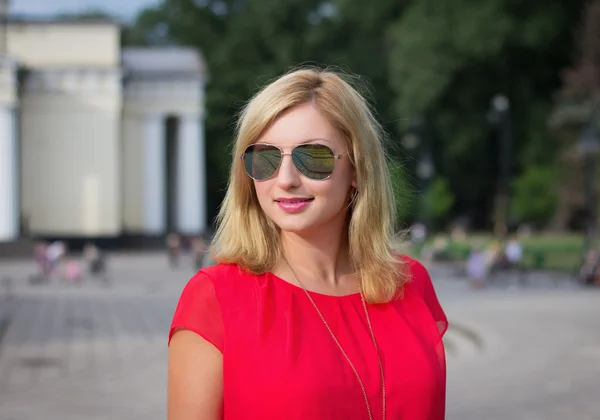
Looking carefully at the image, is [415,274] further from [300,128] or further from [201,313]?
[201,313]

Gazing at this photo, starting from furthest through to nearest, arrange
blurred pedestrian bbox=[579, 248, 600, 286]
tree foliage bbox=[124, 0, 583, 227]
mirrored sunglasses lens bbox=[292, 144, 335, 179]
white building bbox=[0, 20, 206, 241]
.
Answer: white building bbox=[0, 20, 206, 241] < tree foliage bbox=[124, 0, 583, 227] < blurred pedestrian bbox=[579, 248, 600, 286] < mirrored sunglasses lens bbox=[292, 144, 335, 179]

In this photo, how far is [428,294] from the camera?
11.3 feet

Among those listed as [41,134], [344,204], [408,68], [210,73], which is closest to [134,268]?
[408,68]

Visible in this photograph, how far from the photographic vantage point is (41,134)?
60.2 m

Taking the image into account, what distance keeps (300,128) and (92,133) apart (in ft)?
192

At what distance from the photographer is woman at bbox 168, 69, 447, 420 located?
2.98 m

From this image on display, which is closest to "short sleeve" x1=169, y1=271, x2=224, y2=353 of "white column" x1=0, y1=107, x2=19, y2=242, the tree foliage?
the tree foliage

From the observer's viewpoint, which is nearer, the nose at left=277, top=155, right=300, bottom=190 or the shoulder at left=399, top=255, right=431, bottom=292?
the nose at left=277, top=155, right=300, bottom=190

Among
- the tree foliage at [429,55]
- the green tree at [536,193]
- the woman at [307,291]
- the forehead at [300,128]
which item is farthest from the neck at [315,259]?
the green tree at [536,193]

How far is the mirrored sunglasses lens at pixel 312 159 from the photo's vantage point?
10.5 ft

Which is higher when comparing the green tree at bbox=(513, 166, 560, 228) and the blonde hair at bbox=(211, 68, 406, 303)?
the blonde hair at bbox=(211, 68, 406, 303)

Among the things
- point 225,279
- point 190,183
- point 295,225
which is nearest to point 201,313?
point 225,279

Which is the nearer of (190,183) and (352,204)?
(352,204)

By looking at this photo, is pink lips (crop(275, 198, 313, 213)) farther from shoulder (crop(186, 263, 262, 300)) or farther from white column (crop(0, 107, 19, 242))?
white column (crop(0, 107, 19, 242))
